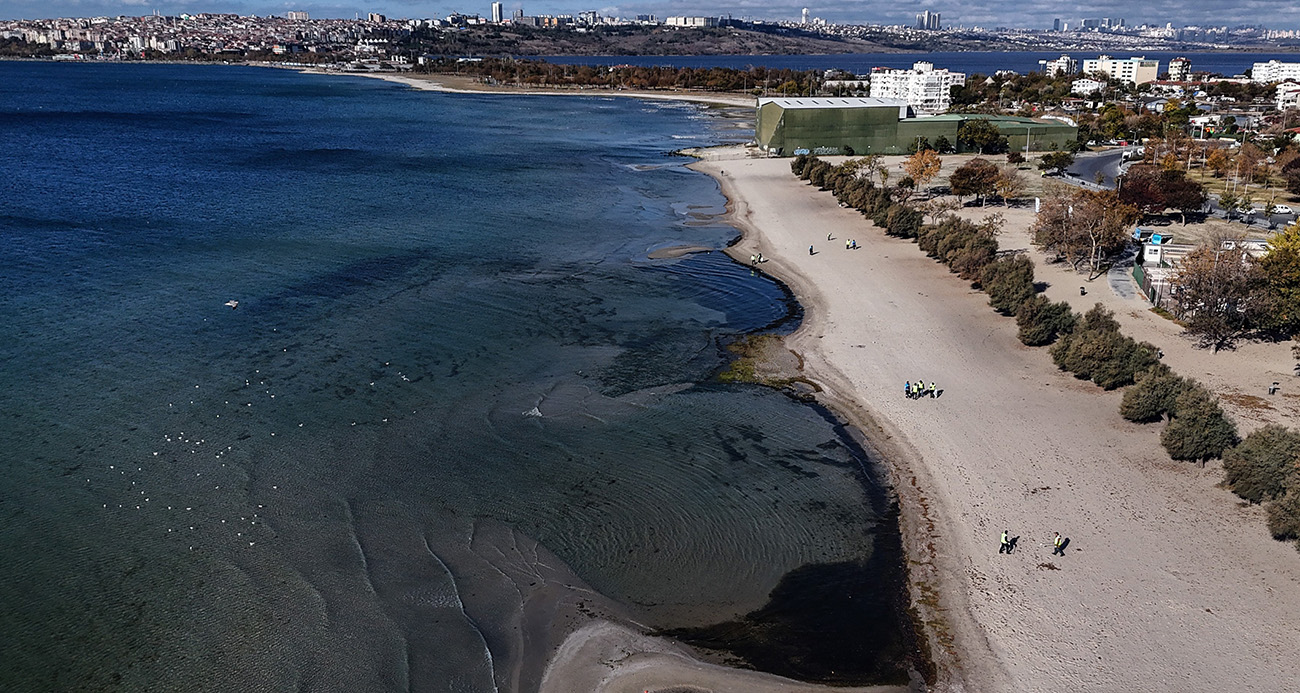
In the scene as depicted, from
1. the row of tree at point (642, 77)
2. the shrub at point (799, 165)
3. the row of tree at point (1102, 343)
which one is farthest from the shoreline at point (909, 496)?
the row of tree at point (642, 77)

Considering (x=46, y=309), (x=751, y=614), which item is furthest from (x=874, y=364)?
(x=46, y=309)

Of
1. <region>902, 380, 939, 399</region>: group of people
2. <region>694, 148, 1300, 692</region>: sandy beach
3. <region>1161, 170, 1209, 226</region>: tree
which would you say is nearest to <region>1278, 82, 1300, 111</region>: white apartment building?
<region>1161, 170, 1209, 226</region>: tree

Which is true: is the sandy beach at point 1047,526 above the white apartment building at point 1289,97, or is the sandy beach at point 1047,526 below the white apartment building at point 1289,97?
below

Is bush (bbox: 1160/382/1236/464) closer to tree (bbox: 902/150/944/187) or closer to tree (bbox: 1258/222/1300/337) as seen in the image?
tree (bbox: 1258/222/1300/337)

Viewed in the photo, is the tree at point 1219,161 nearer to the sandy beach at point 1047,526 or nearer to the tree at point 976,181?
the tree at point 976,181

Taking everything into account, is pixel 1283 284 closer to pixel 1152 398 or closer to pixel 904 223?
pixel 1152 398

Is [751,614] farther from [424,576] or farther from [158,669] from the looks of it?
[158,669]
